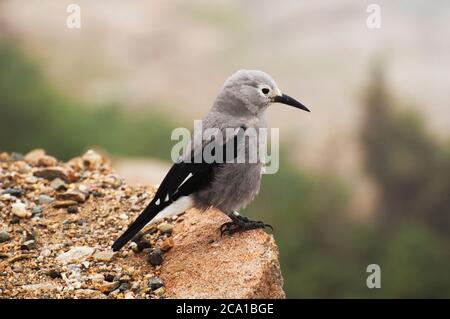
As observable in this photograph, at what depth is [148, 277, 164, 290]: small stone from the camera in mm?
4500

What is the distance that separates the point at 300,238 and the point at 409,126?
2795mm

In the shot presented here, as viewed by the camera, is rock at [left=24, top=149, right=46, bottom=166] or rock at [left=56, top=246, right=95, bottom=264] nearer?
rock at [left=56, top=246, right=95, bottom=264]

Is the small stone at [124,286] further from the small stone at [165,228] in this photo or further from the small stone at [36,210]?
the small stone at [36,210]

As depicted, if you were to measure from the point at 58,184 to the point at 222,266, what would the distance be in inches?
67.7

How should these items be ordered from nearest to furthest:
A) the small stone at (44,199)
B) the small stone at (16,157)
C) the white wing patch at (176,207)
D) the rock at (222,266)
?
1. the rock at (222,266)
2. the white wing patch at (176,207)
3. the small stone at (44,199)
4. the small stone at (16,157)

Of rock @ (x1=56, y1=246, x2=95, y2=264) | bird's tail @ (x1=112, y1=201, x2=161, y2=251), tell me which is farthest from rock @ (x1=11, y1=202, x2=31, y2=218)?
bird's tail @ (x1=112, y1=201, x2=161, y2=251)

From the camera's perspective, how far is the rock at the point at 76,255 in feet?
15.7

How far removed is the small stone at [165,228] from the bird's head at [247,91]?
3.07ft

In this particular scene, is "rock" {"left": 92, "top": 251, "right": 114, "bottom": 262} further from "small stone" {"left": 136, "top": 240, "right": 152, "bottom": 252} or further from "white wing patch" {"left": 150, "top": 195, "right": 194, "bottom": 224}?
"white wing patch" {"left": 150, "top": 195, "right": 194, "bottom": 224}

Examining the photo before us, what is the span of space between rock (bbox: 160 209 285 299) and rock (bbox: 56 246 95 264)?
0.51 m

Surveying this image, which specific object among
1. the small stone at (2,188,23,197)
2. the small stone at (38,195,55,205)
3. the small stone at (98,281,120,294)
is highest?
the small stone at (2,188,23,197)

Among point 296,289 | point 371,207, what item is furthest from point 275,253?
point 371,207

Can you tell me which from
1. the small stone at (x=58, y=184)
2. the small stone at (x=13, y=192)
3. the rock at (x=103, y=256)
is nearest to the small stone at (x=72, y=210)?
the small stone at (x=58, y=184)

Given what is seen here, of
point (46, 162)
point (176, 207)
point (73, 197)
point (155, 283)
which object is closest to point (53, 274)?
point (155, 283)
